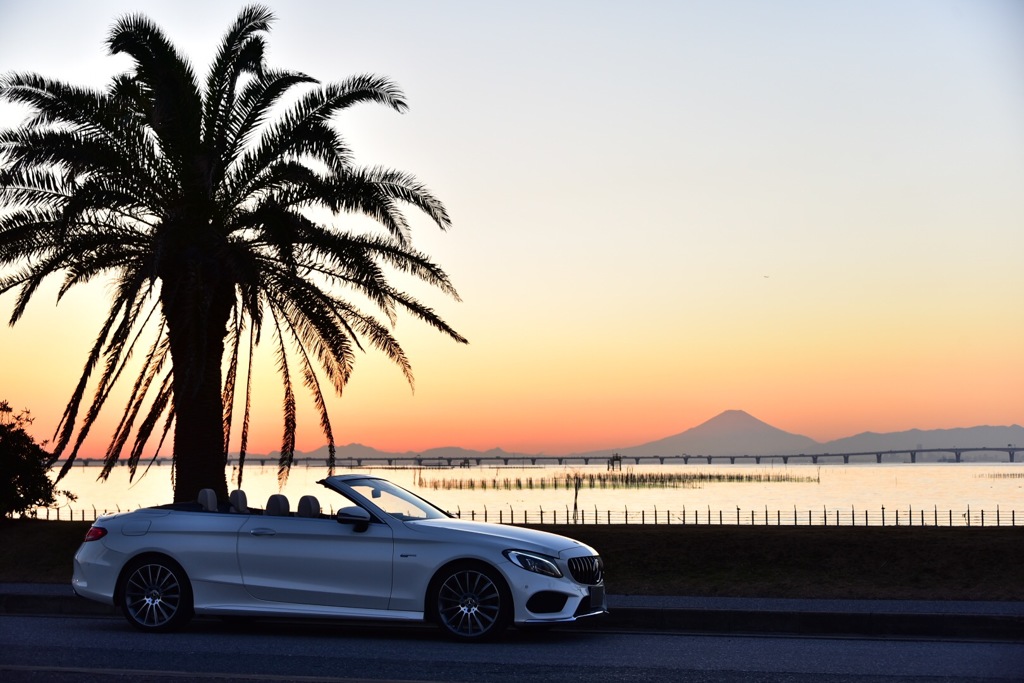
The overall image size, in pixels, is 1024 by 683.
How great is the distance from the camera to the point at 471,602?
11727 millimetres

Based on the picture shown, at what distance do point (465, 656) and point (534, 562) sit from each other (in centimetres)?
123

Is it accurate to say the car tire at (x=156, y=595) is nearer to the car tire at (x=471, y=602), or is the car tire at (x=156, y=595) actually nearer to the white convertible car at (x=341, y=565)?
the white convertible car at (x=341, y=565)

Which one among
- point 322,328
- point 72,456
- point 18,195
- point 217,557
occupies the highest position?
point 18,195

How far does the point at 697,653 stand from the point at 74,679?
207 inches

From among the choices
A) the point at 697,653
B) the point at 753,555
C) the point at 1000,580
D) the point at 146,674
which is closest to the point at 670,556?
the point at 753,555

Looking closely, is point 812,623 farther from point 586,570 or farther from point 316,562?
point 316,562

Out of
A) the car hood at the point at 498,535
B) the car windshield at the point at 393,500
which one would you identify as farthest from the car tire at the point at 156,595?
the car hood at the point at 498,535

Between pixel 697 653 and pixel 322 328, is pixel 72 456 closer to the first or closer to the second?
pixel 322 328

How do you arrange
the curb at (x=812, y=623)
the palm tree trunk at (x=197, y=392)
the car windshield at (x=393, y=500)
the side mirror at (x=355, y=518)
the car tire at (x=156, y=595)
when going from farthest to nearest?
1. the palm tree trunk at (x=197, y=392)
2. the curb at (x=812, y=623)
3. the car tire at (x=156, y=595)
4. the car windshield at (x=393, y=500)
5. the side mirror at (x=355, y=518)

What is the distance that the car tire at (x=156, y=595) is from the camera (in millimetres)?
12531

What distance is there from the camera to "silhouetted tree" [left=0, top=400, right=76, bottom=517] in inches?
974

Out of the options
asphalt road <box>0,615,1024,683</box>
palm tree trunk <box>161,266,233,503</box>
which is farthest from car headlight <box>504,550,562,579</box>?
palm tree trunk <box>161,266,233,503</box>

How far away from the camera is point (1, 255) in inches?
823

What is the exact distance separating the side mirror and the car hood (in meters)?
0.42
